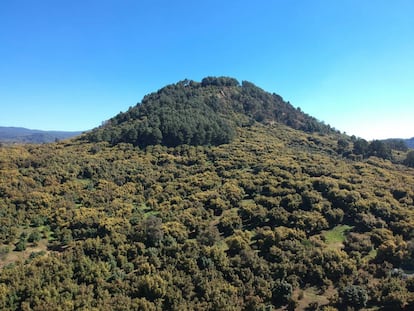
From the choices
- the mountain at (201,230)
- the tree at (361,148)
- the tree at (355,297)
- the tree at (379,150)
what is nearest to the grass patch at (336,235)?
the mountain at (201,230)

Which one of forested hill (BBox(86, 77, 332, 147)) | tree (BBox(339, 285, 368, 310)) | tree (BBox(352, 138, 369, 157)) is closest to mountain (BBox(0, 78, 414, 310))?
tree (BBox(339, 285, 368, 310))

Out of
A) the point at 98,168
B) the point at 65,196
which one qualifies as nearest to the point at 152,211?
the point at 65,196

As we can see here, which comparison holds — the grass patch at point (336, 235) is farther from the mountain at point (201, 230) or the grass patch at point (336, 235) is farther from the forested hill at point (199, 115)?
the forested hill at point (199, 115)

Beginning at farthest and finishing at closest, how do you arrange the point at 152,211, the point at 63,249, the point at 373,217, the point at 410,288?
the point at 152,211
the point at 373,217
the point at 63,249
the point at 410,288

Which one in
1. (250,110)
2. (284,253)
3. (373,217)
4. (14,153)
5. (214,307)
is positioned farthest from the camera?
(250,110)

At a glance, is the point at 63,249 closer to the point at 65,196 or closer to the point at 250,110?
the point at 65,196
